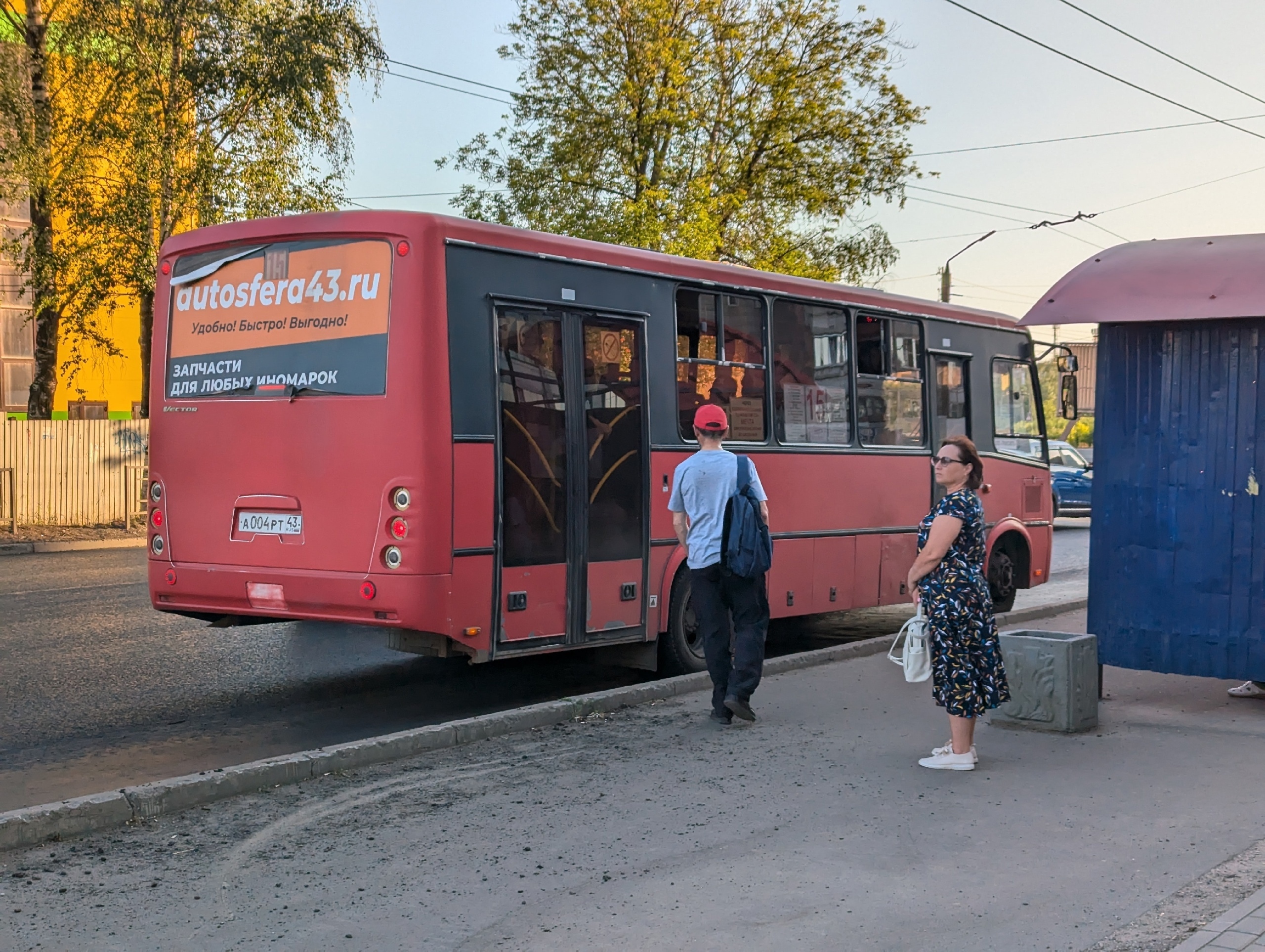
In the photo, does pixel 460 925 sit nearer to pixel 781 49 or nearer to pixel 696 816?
pixel 696 816

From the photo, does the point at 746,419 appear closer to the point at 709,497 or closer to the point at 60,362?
the point at 709,497

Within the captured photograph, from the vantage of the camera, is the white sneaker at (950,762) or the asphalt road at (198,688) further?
the asphalt road at (198,688)

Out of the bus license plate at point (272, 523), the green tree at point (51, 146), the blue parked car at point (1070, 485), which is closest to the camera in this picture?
the bus license plate at point (272, 523)

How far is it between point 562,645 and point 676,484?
145cm

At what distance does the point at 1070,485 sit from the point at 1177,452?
25439mm

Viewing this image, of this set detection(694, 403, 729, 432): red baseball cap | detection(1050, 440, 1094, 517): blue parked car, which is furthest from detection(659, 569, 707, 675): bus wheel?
detection(1050, 440, 1094, 517): blue parked car

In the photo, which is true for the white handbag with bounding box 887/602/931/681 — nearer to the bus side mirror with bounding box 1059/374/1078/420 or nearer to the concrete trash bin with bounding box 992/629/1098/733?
the concrete trash bin with bounding box 992/629/1098/733

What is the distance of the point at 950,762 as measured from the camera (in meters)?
6.98

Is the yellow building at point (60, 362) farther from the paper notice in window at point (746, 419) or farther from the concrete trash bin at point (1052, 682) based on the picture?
the concrete trash bin at point (1052, 682)

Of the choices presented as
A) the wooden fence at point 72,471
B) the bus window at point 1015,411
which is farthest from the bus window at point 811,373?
the wooden fence at point 72,471

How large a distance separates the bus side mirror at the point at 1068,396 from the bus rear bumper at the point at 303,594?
701 cm

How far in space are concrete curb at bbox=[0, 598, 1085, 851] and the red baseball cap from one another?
1770 mm

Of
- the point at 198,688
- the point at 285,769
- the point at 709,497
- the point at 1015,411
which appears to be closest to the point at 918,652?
the point at 709,497

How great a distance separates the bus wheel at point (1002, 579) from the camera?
1321 cm
